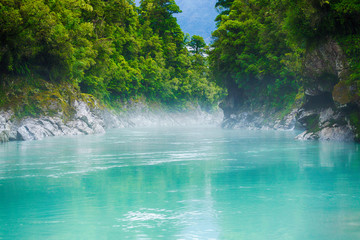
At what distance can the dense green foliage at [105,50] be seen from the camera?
89.5 ft

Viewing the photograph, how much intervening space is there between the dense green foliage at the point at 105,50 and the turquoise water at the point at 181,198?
1425 cm

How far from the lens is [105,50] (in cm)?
4303

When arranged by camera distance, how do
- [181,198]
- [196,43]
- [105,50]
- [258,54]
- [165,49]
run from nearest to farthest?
1. [181,198]
2. [105,50]
3. [258,54]
4. [165,49]
5. [196,43]

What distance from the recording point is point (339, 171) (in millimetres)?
12539

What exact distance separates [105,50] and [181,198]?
3613cm

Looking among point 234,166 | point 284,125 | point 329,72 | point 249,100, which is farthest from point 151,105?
point 234,166

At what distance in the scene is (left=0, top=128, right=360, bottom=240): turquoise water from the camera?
6.54 meters

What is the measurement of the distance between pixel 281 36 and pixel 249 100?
13.1m

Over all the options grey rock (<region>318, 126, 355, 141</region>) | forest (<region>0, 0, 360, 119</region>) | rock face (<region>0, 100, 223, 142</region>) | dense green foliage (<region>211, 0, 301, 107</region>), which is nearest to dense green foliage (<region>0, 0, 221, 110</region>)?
forest (<region>0, 0, 360, 119</region>)

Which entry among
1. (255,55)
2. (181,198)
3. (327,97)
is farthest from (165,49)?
(181,198)

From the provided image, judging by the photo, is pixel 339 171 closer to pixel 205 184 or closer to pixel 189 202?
pixel 205 184

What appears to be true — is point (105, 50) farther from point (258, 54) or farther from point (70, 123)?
point (258, 54)

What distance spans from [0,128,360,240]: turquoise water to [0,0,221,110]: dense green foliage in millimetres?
14250

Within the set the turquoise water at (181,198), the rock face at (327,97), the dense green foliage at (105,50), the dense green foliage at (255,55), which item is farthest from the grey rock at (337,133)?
the dense green foliage at (105,50)
